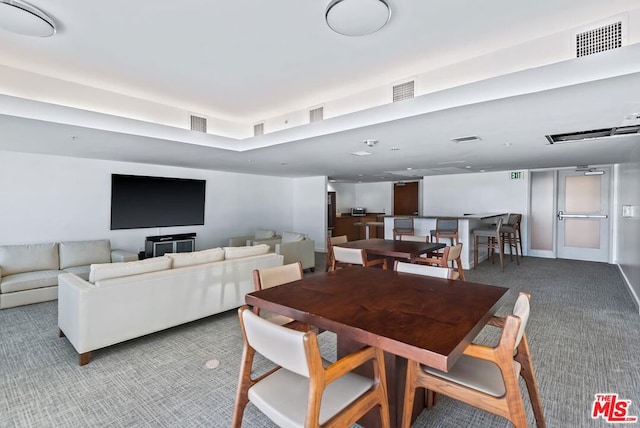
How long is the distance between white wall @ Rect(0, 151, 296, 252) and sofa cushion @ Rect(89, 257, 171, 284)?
3.23 m

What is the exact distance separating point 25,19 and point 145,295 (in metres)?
2.22

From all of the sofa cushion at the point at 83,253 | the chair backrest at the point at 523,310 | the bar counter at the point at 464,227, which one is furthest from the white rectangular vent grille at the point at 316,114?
the sofa cushion at the point at 83,253

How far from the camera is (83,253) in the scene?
16.1 ft

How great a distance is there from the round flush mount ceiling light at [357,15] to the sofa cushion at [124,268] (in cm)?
266

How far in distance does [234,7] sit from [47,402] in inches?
113

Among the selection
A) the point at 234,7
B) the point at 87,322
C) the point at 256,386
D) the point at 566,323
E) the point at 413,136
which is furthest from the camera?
the point at 413,136

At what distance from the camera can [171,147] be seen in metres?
4.34

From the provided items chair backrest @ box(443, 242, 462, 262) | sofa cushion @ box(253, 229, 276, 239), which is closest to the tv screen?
sofa cushion @ box(253, 229, 276, 239)

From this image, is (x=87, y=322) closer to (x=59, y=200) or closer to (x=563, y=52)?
(x=59, y=200)

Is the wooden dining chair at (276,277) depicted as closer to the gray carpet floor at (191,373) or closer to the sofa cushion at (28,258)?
the gray carpet floor at (191,373)

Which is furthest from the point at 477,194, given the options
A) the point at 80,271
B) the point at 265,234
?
the point at 80,271

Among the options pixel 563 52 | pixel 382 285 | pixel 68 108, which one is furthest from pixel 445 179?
pixel 68 108

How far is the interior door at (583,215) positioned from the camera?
6789mm

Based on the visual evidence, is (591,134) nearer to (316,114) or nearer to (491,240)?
(316,114)
